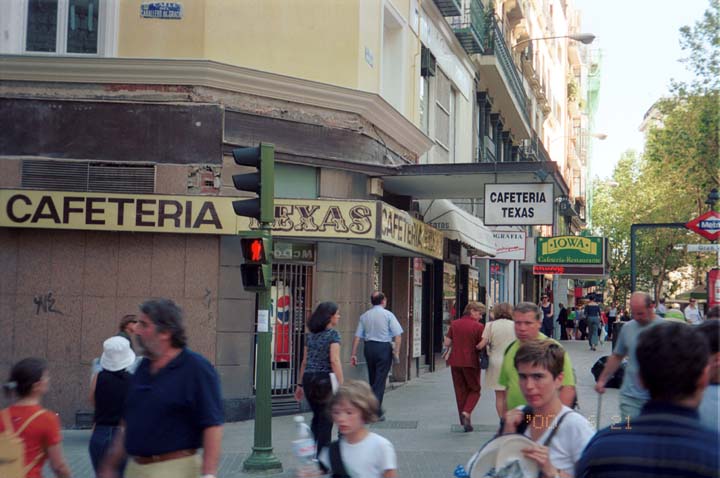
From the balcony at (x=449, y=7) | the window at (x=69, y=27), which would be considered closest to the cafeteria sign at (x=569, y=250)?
the balcony at (x=449, y=7)

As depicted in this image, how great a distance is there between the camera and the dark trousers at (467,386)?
1245 centimetres

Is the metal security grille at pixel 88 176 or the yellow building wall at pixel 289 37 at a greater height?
the yellow building wall at pixel 289 37

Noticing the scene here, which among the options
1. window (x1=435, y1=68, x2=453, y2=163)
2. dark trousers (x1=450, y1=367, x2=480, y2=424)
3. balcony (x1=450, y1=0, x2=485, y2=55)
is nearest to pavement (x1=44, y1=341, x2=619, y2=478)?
dark trousers (x1=450, y1=367, x2=480, y2=424)

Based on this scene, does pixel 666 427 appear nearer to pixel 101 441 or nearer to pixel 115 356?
pixel 101 441

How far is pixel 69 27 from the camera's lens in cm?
1373

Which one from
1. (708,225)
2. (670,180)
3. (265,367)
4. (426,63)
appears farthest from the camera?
(670,180)

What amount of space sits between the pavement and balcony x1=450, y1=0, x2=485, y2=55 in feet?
29.7

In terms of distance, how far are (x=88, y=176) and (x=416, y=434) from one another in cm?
581

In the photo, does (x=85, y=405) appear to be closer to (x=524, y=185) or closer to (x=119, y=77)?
(x=119, y=77)

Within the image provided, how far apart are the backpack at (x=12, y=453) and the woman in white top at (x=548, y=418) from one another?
110 inches

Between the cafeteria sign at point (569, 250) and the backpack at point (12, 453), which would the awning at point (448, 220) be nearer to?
the cafeteria sign at point (569, 250)

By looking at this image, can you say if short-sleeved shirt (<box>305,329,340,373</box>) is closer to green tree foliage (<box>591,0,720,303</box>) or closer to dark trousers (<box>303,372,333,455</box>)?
dark trousers (<box>303,372,333,455</box>)

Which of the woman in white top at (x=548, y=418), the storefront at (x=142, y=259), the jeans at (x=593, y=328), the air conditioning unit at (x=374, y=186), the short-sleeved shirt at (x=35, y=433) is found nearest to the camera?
the woman in white top at (x=548, y=418)

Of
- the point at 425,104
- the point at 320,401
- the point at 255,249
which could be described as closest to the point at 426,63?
the point at 425,104
